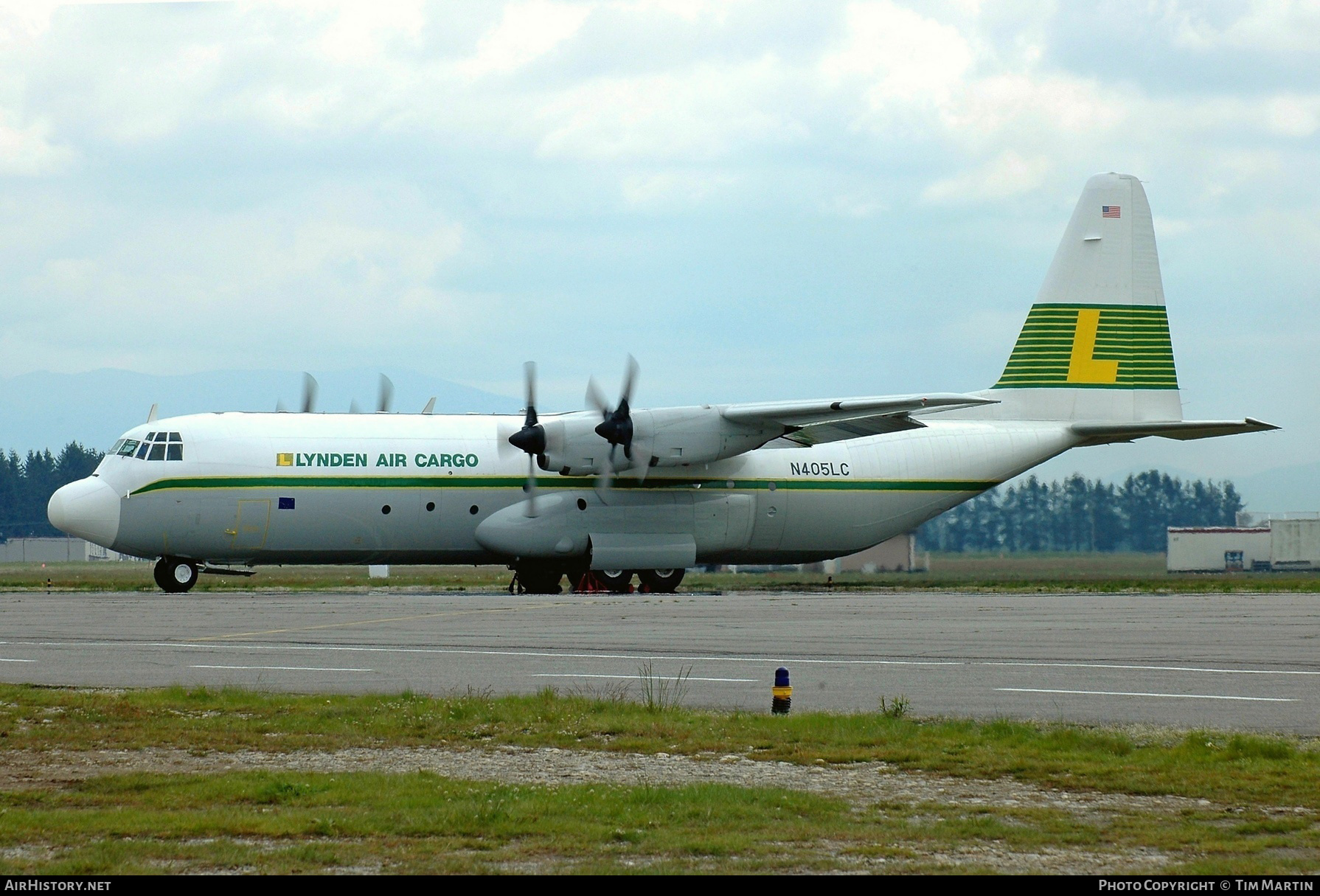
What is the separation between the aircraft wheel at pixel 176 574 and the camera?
32.8 meters

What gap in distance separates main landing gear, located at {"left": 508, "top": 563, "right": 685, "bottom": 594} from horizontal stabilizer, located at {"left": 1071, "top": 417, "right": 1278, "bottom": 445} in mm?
12115

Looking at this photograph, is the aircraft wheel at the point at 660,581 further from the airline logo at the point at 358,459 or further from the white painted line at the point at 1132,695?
the white painted line at the point at 1132,695

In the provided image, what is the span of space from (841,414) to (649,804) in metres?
23.7

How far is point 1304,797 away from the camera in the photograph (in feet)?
27.5

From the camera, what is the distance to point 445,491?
108 feet

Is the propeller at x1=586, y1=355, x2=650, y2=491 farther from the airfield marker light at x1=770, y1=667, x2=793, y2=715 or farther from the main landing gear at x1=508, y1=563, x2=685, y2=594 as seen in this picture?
the airfield marker light at x1=770, y1=667, x2=793, y2=715

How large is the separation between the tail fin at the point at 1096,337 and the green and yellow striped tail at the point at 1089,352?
0.8 inches

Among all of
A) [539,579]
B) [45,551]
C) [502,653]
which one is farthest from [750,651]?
[45,551]

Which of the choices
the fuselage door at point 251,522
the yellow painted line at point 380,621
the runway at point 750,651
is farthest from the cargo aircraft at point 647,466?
the yellow painted line at point 380,621

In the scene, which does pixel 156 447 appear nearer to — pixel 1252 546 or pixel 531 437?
pixel 531 437

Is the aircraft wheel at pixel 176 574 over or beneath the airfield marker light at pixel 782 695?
over

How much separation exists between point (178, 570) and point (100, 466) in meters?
3.11

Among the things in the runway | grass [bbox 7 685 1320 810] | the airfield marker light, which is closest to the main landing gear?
the runway
